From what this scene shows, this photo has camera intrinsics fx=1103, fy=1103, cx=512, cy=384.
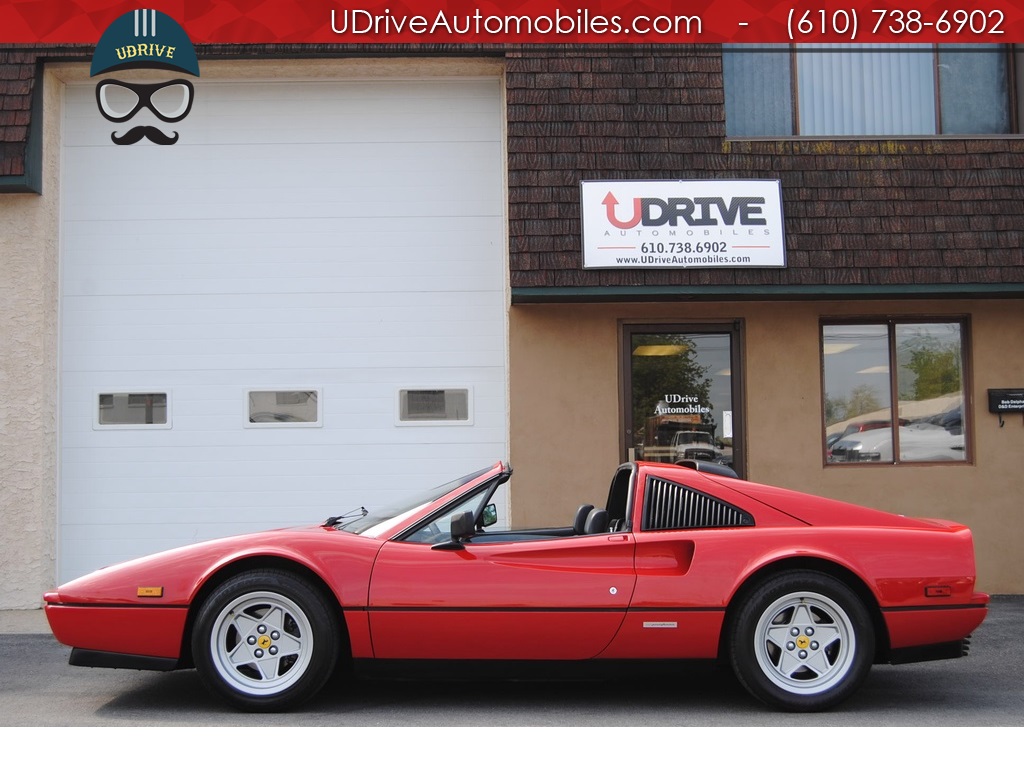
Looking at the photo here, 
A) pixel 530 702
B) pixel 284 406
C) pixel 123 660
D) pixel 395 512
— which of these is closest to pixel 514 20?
pixel 284 406

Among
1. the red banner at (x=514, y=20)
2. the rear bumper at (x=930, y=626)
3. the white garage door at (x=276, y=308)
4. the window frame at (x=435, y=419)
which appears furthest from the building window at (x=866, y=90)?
the rear bumper at (x=930, y=626)

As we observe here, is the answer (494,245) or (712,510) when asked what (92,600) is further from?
(494,245)

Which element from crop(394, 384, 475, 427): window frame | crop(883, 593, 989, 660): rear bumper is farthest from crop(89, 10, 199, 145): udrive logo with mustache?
crop(883, 593, 989, 660): rear bumper

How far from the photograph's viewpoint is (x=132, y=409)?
9.82 metres

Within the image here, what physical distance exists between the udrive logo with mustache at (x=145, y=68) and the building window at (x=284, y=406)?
97.1 inches

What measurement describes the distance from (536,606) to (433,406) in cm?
473

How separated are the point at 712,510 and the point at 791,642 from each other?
735 millimetres

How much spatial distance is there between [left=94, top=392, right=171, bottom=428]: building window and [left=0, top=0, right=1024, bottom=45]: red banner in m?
3.05

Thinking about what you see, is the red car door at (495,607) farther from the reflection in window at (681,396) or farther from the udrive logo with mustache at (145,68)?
the udrive logo with mustache at (145,68)

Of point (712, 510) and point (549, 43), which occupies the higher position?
point (549, 43)

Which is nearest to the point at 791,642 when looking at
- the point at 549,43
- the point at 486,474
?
the point at 486,474

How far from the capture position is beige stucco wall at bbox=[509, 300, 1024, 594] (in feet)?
30.7

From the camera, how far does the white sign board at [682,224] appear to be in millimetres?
9047

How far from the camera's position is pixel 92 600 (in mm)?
5297
